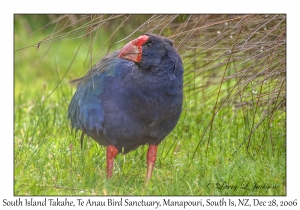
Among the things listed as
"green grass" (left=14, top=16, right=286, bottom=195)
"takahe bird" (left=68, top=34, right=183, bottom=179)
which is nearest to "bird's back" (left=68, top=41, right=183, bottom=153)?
"takahe bird" (left=68, top=34, right=183, bottom=179)

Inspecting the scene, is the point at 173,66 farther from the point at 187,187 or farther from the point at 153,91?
the point at 187,187

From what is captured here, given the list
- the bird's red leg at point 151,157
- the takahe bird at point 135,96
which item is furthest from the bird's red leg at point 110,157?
the bird's red leg at point 151,157

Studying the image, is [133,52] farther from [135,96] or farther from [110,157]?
[110,157]

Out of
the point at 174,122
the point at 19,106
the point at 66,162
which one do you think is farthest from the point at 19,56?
the point at 174,122

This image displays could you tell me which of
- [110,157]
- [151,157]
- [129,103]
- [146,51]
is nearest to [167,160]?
[151,157]

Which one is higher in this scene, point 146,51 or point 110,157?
point 146,51

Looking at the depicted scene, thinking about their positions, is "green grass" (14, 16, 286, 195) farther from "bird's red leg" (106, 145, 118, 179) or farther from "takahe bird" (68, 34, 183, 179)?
"takahe bird" (68, 34, 183, 179)
